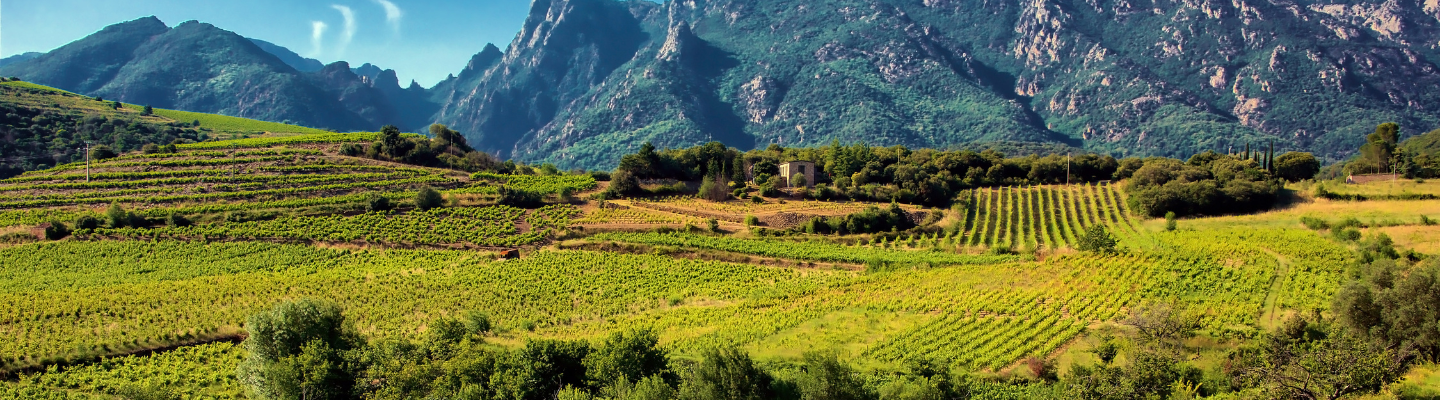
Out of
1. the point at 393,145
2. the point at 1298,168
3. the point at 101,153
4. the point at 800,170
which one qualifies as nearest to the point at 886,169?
the point at 800,170

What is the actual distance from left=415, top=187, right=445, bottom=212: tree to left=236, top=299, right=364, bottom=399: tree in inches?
1358

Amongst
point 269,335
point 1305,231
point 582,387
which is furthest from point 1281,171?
point 269,335

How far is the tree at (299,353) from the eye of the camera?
2606cm

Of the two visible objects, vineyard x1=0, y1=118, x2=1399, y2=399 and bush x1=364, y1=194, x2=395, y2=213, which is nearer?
vineyard x1=0, y1=118, x2=1399, y2=399

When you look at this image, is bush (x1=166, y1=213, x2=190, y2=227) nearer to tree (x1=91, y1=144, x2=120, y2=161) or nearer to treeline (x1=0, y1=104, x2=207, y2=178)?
tree (x1=91, y1=144, x2=120, y2=161)

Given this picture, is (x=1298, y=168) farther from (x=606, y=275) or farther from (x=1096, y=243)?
(x=606, y=275)

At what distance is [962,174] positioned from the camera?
91375 mm

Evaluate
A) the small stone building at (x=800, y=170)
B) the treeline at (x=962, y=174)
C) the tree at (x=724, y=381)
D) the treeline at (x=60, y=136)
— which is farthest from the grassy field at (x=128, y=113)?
the tree at (x=724, y=381)

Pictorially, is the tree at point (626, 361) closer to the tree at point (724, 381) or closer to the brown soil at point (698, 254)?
the tree at point (724, 381)

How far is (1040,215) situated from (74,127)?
354ft

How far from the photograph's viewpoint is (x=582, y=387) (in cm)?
2753

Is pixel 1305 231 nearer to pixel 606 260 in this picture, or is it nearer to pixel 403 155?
pixel 606 260

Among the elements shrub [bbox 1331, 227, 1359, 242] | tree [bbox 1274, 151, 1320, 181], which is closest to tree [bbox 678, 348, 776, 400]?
shrub [bbox 1331, 227, 1359, 242]

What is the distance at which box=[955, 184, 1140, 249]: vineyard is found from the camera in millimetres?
60094
